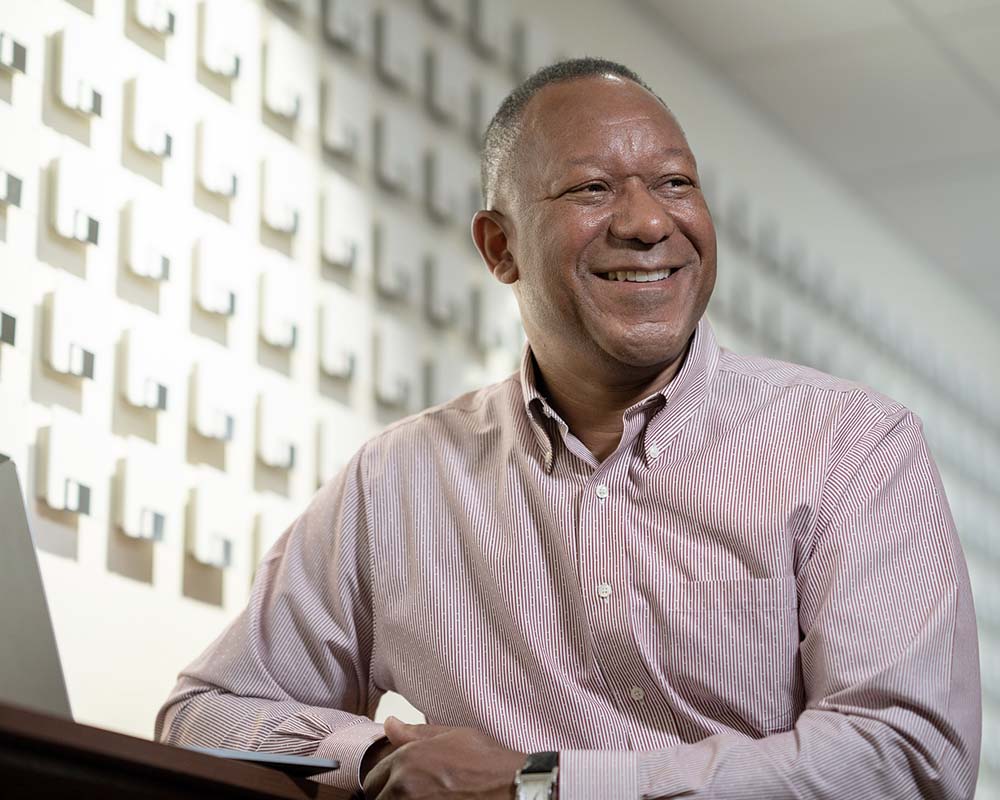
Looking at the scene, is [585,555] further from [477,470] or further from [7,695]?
[7,695]

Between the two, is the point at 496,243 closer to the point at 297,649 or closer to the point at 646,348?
the point at 646,348

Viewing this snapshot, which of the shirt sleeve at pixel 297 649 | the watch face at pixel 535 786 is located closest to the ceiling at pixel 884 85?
the shirt sleeve at pixel 297 649

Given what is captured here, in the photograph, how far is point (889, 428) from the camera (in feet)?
5.64

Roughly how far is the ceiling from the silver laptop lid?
262cm

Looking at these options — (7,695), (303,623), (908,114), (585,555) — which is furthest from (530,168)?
(908,114)

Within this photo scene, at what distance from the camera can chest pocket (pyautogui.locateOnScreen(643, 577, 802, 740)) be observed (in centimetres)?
165

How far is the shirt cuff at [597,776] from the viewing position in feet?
4.73

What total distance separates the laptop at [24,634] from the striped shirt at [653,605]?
0.96 ft

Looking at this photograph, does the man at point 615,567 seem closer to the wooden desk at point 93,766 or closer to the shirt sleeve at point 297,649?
the shirt sleeve at point 297,649

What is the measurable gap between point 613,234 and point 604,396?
217 millimetres

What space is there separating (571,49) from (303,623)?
1.97m

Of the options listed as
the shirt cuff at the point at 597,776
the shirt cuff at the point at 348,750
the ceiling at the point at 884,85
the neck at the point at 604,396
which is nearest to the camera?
the shirt cuff at the point at 597,776

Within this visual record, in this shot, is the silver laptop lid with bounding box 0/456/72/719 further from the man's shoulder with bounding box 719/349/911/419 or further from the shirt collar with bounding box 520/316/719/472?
the man's shoulder with bounding box 719/349/911/419

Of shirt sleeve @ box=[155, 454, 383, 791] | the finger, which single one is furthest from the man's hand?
shirt sleeve @ box=[155, 454, 383, 791]
